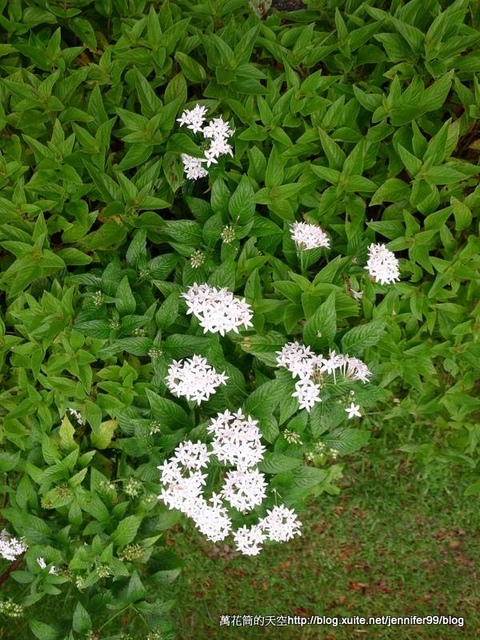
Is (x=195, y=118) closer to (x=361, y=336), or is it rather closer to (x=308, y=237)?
(x=308, y=237)

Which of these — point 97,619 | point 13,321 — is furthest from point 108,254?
point 97,619

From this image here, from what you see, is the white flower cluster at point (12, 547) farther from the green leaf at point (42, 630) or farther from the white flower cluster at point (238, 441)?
the white flower cluster at point (238, 441)

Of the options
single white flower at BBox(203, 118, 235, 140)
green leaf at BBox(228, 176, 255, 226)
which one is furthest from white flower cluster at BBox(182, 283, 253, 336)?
single white flower at BBox(203, 118, 235, 140)

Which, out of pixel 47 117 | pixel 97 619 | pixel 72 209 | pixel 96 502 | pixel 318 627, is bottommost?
pixel 318 627

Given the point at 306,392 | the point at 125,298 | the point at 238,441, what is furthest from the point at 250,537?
the point at 125,298

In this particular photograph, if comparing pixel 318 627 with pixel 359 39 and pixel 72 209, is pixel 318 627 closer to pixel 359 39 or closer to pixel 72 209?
pixel 72 209

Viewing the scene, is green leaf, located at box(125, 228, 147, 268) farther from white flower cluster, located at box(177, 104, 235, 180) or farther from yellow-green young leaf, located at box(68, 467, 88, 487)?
yellow-green young leaf, located at box(68, 467, 88, 487)
